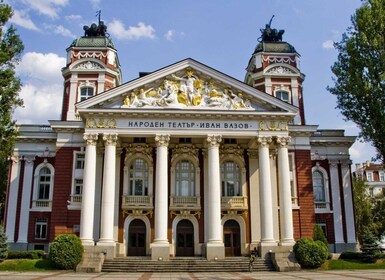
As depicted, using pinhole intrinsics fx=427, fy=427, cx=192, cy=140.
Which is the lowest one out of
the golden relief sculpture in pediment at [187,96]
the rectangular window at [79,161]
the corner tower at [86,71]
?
the rectangular window at [79,161]

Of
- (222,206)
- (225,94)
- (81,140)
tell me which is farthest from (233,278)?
(81,140)

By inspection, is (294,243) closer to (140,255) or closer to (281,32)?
(140,255)

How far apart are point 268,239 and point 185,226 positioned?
7759 mm

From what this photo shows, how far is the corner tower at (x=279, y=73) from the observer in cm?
4300

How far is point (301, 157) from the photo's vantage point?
39.1 meters

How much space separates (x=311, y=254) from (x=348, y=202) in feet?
39.2

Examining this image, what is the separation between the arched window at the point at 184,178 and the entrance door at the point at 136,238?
169 inches

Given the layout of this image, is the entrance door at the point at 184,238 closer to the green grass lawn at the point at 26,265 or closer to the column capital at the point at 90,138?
the column capital at the point at 90,138

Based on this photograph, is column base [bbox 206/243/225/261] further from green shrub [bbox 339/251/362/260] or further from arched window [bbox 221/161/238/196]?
green shrub [bbox 339/251/362/260]

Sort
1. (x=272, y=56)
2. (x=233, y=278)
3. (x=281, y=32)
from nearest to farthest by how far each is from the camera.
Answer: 1. (x=233, y=278)
2. (x=272, y=56)
3. (x=281, y=32)

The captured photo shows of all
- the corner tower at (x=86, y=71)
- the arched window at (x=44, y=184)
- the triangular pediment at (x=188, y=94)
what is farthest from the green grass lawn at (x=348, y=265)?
the corner tower at (x=86, y=71)

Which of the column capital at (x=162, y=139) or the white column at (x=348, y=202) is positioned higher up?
the column capital at (x=162, y=139)

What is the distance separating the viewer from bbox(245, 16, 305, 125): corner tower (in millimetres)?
43000

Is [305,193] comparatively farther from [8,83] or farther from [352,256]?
[8,83]
